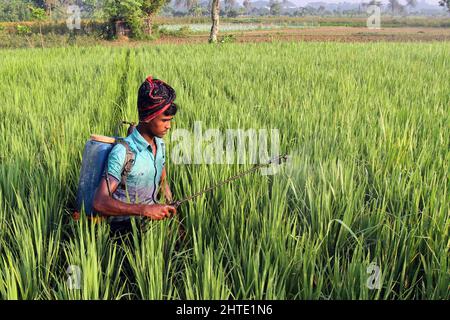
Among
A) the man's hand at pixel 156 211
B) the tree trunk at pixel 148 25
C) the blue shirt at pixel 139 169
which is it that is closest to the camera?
the man's hand at pixel 156 211

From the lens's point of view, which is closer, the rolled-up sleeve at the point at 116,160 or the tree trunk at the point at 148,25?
the rolled-up sleeve at the point at 116,160

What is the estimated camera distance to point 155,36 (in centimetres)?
2136

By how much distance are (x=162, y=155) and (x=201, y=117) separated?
1476mm

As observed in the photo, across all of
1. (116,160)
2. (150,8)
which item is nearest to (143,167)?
(116,160)

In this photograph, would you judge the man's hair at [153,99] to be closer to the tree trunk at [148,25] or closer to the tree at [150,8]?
the tree at [150,8]

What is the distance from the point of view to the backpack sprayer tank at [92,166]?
1.41 metres

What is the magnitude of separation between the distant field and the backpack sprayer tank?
12cm

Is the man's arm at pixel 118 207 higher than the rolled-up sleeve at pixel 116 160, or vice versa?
the rolled-up sleeve at pixel 116 160

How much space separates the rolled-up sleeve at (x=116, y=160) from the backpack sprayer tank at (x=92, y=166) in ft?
0.19

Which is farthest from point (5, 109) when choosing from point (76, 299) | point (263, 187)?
point (76, 299)

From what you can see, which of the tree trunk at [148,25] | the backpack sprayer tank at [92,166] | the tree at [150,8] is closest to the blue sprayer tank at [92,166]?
the backpack sprayer tank at [92,166]

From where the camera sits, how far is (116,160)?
4.48ft

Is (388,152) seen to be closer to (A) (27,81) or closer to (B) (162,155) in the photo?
(B) (162,155)

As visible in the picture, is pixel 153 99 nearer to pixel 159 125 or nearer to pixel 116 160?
pixel 159 125
